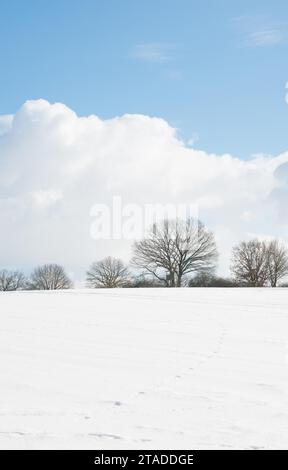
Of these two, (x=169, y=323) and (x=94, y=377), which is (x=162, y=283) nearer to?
(x=169, y=323)

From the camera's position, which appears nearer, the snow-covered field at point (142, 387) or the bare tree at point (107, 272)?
the snow-covered field at point (142, 387)

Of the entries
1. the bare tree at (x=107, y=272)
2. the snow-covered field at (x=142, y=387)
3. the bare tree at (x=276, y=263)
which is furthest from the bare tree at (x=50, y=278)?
the snow-covered field at (x=142, y=387)

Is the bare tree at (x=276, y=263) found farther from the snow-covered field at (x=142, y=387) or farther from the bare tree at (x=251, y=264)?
the snow-covered field at (x=142, y=387)

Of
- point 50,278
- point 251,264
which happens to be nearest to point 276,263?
point 251,264

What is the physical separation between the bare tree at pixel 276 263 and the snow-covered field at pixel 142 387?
59.5m

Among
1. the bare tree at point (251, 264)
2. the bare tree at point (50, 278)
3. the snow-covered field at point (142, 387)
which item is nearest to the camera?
the snow-covered field at point (142, 387)

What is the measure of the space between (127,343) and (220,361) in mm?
1810

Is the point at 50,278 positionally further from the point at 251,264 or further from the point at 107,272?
the point at 251,264

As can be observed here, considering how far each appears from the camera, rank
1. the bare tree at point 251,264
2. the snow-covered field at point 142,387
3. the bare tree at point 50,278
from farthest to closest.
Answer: the bare tree at point 50,278, the bare tree at point 251,264, the snow-covered field at point 142,387

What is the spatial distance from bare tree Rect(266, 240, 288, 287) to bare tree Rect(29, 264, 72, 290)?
3456cm

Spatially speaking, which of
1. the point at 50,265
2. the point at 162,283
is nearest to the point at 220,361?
the point at 162,283

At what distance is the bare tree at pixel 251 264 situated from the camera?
2571 inches

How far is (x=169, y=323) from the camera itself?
34.6 feet

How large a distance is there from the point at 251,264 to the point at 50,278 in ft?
116
